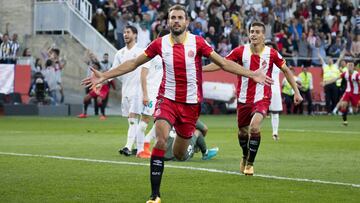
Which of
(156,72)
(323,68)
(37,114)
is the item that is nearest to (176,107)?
(156,72)

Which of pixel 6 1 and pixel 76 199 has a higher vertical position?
pixel 6 1

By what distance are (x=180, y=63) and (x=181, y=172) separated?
113 inches

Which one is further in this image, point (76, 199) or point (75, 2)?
point (75, 2)

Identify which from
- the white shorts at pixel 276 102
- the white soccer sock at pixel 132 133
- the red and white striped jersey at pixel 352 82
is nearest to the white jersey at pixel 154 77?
the white soccer sock at pixel 132 133

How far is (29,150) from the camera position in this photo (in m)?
18.5

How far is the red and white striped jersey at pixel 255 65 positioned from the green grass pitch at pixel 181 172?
1165 millimetres

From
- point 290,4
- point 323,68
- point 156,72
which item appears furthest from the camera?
point 290,4

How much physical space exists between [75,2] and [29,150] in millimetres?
23873

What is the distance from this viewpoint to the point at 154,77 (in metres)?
17.8

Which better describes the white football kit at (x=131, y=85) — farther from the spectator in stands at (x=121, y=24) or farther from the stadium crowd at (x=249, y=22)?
the spectator in stands at (x=121, y=24)

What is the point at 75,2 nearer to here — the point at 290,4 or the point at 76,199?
the point at 290,4

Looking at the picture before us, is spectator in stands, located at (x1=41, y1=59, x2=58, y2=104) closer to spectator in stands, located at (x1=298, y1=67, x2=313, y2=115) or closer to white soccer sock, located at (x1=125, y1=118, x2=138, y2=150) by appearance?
spectator in stands, located at (x1=298, y1=67, x2=313, y2=115)

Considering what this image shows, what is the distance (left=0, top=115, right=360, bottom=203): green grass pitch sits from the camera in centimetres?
1123

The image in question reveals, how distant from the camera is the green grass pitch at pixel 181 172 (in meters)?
11.2
